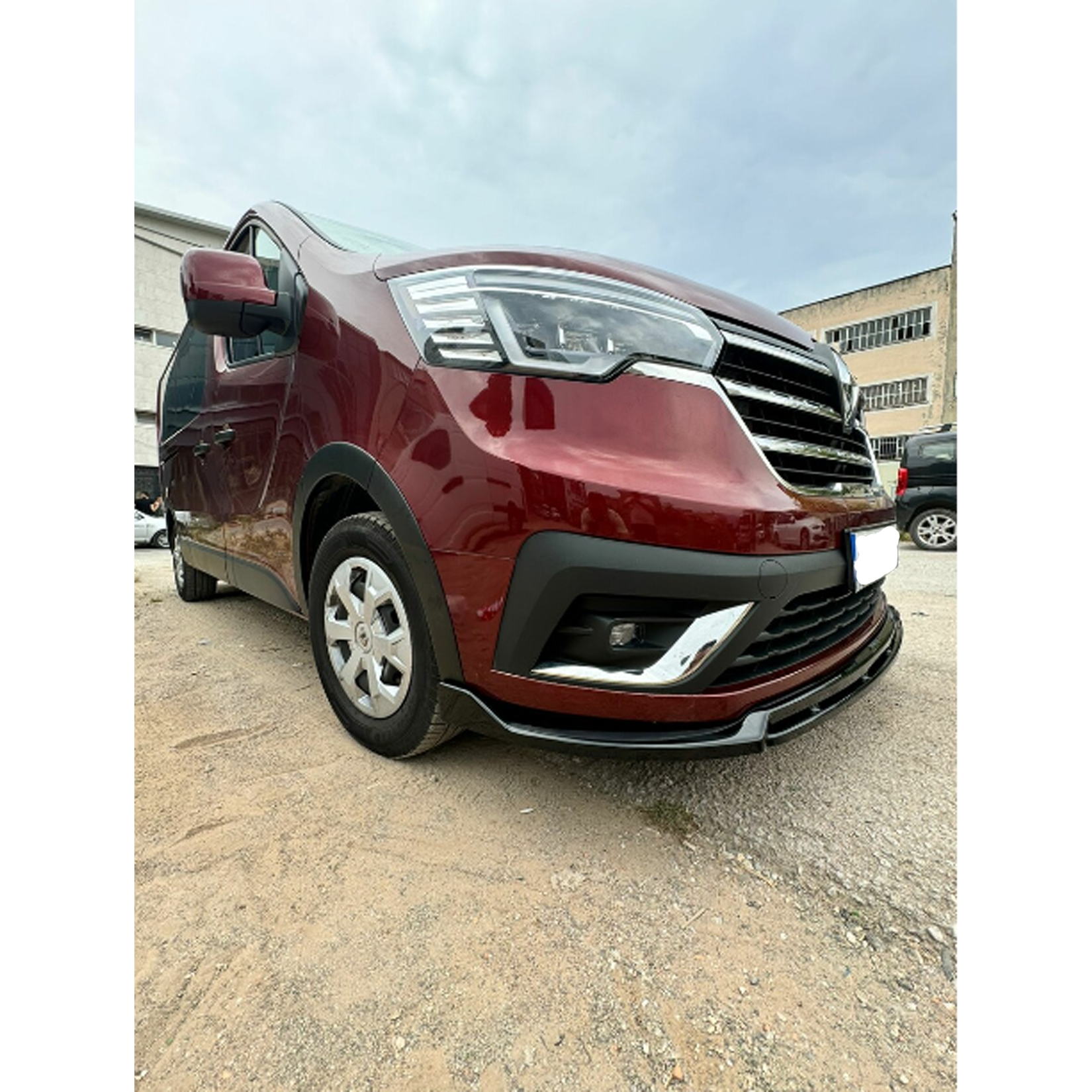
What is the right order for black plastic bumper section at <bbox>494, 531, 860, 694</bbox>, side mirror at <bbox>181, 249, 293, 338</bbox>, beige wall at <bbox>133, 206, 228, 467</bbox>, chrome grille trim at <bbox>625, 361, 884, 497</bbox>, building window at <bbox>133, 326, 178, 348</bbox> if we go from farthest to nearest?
building window at <bbox>133, 326, 178, 348</bbox>, beige wall at <bbox>133, 206, 228, 467</bbox>, side mirror at <bbox>181, 249, 293, 338</bbox>, chrome grille trim at <bbox>625, 361, 884, 497</bbox>, black plastic bumper section at <bbox>494, 531, 860, 694</bbox>

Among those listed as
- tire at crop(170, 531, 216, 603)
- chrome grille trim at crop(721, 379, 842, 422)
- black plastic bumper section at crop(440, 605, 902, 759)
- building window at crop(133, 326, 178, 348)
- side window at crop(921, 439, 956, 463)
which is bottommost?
black plastic bumper section at crop(440, 605, 902, 759)

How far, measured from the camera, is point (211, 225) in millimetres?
21453

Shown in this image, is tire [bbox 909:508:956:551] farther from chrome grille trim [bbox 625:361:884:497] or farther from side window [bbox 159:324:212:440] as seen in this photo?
side window [bbox 159:324:212:440]

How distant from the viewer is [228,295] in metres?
1.75

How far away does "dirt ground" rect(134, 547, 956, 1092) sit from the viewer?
891mm

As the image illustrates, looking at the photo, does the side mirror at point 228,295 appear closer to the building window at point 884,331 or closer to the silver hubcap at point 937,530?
the silver hubcap at point 937,530

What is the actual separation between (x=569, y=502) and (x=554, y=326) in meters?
0.44

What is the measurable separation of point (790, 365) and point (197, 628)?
3.34 metres

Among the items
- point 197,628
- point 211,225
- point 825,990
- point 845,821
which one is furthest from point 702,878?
point 211,225

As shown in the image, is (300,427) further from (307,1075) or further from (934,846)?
(934,846)

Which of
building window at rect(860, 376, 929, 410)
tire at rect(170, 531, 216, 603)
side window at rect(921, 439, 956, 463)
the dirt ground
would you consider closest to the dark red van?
the dirt ground

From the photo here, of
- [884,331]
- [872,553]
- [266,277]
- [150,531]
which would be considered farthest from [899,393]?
[266,277]

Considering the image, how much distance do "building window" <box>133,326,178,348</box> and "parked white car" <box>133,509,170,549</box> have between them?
33.6 feet

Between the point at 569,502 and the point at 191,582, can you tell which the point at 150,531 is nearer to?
the point at 191,582
